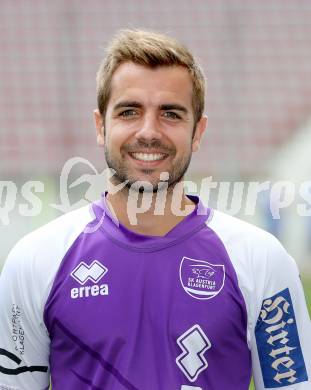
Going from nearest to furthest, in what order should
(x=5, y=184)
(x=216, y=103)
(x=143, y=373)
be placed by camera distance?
(x=143, y=373), (x=5, y=184), (x=216, y=103)

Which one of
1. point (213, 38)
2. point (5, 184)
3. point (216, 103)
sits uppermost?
point (213, 38)

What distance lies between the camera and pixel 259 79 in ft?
42.0

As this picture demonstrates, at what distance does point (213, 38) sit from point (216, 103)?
114 cm

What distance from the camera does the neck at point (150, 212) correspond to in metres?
2.53

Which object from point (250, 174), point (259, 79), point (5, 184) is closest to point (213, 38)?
point (259, 79)

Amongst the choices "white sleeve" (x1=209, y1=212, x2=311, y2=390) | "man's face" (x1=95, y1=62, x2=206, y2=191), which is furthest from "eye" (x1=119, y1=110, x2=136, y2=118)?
"white sleeve" (x1=209, y1=212, x2=311, y2=390)

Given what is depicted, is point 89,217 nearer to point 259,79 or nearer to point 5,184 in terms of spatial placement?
point 5,184

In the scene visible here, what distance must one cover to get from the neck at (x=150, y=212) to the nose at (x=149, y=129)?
0.23 metres

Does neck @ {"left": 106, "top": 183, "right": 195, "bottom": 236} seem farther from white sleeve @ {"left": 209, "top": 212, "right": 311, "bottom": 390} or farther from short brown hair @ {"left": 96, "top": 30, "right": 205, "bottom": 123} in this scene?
short brown hair @ {"left": 96, "top": 30, "right": 205, "bottom": 123}

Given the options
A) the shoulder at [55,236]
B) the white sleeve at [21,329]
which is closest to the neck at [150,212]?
the shoulder at [55,236]

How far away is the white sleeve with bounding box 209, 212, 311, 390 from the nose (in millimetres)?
387

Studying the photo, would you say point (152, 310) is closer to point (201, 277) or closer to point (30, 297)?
point (201, 277)

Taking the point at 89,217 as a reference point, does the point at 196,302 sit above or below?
below

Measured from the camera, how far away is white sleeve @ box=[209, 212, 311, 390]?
7.93ft
